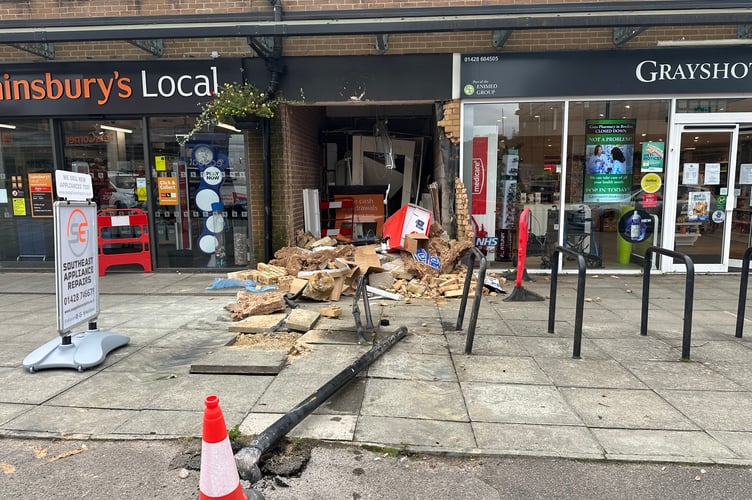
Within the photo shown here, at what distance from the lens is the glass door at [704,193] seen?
28.0 ft

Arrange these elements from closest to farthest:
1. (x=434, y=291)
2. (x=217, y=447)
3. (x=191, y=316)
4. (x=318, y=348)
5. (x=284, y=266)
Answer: (x=217, y=447), (x=318, y=348), (x=191, y=316), (x=434, y=291), (x=284, y=266)

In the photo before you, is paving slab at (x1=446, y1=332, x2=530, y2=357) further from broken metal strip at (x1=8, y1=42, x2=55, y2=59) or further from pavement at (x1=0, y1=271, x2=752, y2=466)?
broken metal strip at (x1=8, y1=42, x2=55, y2=59)

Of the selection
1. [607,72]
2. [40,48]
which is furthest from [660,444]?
[40,48]

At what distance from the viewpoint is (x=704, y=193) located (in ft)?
28.7

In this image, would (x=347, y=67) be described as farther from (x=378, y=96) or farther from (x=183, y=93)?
(x=183, y=93)

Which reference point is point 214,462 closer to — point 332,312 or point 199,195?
point 332,312

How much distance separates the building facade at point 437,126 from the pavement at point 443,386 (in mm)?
2860

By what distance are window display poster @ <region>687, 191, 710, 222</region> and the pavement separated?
2.87 metres

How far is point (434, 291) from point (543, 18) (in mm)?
3965

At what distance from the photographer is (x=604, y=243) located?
9016mm

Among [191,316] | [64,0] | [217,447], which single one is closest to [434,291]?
[191,316]

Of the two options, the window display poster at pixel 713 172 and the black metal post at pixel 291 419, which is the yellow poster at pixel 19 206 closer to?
the black metal post at pixel 291 419

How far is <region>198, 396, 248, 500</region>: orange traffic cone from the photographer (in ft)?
7.57

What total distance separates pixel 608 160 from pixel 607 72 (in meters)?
1.55
